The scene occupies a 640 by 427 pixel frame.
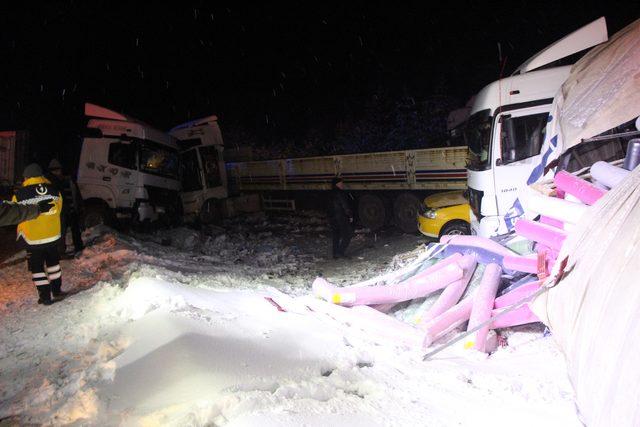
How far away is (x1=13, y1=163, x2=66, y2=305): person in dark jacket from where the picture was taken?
18.2ft

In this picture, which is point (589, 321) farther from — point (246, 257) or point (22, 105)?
point (22, 105)

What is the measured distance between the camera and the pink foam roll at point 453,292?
4.16 m

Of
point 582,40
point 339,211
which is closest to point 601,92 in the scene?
point 582,40

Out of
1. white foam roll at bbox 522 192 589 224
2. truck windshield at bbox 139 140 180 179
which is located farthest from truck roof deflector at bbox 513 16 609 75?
truck windshield at bbox 139 140 180 179

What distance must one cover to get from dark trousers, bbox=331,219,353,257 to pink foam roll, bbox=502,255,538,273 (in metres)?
5.11

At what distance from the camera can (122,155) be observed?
452 inches

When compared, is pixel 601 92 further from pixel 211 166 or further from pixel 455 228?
pixel 211 166

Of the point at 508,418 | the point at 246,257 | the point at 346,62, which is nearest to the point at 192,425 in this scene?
the point at 508,418

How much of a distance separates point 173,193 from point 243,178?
3.64 m

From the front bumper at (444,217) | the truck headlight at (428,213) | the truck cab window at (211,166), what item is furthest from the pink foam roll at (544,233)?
the truck cab window at (211,166)

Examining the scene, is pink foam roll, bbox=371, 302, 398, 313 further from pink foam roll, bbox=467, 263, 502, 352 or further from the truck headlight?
the truck headlight

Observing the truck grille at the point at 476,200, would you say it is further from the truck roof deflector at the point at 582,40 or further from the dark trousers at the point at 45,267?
the dark trousers at the point at 45,267

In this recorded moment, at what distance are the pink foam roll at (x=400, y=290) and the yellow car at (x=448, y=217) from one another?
4.17 meters

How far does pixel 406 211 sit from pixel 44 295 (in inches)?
324
